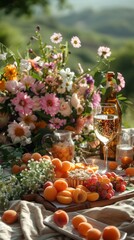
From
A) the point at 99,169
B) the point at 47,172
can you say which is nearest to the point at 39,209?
the point at 47,172

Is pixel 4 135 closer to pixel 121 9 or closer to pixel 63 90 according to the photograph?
pixel 63 90

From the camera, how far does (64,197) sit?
167 centimetres

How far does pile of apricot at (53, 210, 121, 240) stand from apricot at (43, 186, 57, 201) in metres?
0.20

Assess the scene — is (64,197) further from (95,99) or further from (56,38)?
(56,38)

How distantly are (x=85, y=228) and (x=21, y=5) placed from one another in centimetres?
763

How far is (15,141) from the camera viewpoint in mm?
2289

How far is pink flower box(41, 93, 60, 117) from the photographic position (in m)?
2.29

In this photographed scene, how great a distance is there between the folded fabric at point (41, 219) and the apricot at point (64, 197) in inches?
2.5

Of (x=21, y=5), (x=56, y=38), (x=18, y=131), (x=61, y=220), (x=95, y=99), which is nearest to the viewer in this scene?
(x=61, y=220)

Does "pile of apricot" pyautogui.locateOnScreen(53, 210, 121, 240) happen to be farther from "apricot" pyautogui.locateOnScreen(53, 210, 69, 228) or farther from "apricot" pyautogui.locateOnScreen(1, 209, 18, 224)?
"apricot" pyautogui.locateOnScreen(1, 209, 18, 224)

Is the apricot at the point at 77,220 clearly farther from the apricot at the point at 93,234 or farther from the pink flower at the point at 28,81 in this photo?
the pink flower at the point at 28,81

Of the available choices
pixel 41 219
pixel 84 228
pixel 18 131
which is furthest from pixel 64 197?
pixel 18 131

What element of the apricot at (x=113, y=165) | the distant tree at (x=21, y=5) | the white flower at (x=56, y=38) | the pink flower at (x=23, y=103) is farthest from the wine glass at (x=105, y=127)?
the distant tree at (x=21, y=5)

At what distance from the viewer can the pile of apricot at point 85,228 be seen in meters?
1.33
